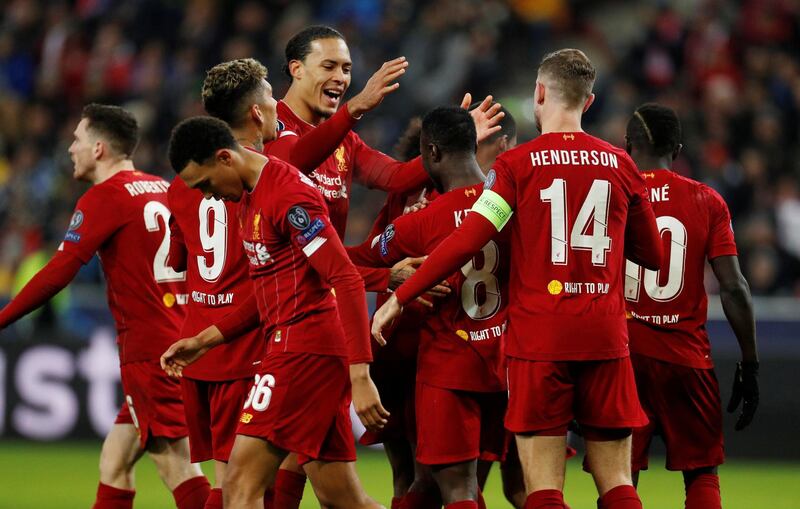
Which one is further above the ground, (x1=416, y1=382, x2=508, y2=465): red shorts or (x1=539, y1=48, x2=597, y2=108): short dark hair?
(x1=539, y1=48, x2=597, y2=108): short dark hair

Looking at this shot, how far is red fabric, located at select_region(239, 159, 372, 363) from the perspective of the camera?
218 inches

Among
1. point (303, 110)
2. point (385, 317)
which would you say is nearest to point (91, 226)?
point (303, 110)

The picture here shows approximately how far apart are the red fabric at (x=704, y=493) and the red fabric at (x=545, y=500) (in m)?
1.48

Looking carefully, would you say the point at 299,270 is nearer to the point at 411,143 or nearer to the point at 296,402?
the point at 296,402

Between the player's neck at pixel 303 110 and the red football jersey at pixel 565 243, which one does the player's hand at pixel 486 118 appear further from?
the red football jersey at pixel 565 243

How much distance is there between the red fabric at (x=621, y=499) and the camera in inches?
229

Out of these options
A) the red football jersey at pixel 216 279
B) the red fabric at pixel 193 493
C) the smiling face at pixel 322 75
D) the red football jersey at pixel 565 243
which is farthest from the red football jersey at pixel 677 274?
the red fabric at pixel 193 493

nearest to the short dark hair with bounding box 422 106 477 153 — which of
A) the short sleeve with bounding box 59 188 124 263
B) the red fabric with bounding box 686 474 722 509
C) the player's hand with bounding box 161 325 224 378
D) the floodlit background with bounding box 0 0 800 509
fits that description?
the player's hand with bounding box 161 325 224 378

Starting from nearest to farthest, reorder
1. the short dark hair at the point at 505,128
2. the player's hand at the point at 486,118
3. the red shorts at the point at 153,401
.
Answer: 1. the player's hand at the point at 486,118
2. the short dark hair at the point at 505,128
3. the red shorts at the point at 153,401

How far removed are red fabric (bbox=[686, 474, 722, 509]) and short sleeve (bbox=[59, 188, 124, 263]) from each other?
353cm

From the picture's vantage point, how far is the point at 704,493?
700 cm

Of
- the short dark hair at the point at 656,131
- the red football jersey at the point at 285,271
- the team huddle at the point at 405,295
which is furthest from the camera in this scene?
the short dark hair at the point at 656,131

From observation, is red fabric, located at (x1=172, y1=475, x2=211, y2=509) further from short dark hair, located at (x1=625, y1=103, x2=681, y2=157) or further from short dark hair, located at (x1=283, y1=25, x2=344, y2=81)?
short dark hair, located at (x1=625, y1=103, x2=681, y2=157)

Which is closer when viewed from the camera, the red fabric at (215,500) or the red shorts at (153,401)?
the red fabric at (215,500)
